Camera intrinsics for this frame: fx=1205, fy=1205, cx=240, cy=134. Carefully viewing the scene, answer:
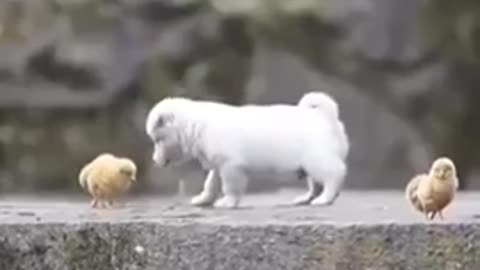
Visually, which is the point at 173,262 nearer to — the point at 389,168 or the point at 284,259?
the point at 284,259

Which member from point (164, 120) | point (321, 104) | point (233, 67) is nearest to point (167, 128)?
point (164, 120)

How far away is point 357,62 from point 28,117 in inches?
19.9

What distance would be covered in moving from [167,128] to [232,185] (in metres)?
0.06

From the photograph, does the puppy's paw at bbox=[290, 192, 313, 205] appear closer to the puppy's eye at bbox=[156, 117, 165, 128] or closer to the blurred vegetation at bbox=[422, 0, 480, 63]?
the puppy's eye at bbox=[156, 117, 165, 128]

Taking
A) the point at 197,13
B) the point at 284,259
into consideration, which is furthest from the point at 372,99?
the point at 284,259

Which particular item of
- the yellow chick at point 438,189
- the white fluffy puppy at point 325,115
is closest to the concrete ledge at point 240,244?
the yellow chick at point 438,189

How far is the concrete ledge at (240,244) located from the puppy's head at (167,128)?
0.10m

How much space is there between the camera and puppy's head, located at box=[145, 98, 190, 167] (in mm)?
809

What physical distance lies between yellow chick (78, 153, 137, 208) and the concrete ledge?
0.19 feet

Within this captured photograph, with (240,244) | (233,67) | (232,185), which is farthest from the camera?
(233,67)

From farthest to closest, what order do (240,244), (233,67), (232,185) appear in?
1. (233,67)
2. (232,185)
3. (240,244)

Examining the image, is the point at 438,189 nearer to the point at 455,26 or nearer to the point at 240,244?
the point at 240,244

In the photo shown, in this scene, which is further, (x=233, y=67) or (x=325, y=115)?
(x=233, y=67)

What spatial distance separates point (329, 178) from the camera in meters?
0.82
